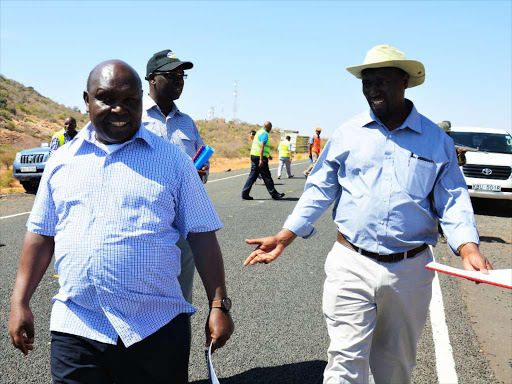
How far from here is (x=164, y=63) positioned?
4.21m

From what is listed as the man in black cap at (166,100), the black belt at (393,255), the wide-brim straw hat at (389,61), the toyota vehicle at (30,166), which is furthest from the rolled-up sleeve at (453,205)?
the toyota vehicle at (30,166)

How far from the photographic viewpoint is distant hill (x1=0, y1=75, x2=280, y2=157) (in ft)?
132

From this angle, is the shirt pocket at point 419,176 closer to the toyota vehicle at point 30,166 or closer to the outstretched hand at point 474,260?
the outstretched hand at point 474,260

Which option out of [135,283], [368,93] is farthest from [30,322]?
[368,93]

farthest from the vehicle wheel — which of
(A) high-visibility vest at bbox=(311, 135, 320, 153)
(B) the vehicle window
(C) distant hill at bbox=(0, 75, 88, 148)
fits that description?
(C) distant hill at bbox=(0, 75, 88, 148)

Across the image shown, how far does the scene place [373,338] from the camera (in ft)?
10.5

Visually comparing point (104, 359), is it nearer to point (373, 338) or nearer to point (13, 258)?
point (373, 338)

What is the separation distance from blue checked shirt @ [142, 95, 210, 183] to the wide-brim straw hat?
5.06ft

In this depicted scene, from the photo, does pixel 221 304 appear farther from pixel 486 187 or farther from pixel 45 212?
pixel 486 187

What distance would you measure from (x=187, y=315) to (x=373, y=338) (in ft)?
4.19

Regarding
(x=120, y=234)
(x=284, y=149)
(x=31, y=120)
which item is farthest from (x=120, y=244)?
(x=31, y=120)

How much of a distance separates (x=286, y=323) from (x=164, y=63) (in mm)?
2444

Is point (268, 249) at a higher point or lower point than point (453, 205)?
lower

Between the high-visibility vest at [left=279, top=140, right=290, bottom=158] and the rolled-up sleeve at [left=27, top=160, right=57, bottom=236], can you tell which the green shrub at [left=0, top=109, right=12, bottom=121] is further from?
the rolled-up sleeve at [left=27, top=160, right=57, bottom=236]
